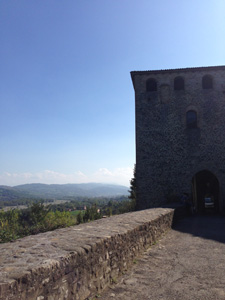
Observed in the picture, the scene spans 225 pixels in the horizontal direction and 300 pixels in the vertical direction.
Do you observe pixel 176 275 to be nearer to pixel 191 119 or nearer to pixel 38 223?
pixel 191 119

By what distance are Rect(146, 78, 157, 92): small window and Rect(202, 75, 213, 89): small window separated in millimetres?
3112

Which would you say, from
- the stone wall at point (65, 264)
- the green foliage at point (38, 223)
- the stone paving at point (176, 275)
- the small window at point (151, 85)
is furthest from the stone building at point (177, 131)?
the stone wall at point (65, 264)

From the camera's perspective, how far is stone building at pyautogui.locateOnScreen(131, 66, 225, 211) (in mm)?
14984

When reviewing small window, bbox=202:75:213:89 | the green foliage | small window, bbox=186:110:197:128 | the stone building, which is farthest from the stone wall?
small window, bbox=202:75:213:89

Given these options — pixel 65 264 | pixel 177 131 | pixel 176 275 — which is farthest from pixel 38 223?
pixel 65 264

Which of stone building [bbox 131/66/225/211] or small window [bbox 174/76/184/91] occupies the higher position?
small window [bbox 174/76/184/91]

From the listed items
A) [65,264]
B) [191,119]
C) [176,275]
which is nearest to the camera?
[65,264]

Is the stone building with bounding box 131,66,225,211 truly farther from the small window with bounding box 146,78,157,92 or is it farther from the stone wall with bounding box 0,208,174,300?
the stone wall with bounding box 0,208,174,300

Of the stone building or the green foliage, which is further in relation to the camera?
the green foliage

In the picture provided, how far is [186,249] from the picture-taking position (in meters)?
5.81

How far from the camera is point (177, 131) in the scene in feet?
50.8

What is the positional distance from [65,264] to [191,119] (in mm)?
14441

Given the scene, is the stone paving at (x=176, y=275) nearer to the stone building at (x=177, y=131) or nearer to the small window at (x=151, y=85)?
the stone building at (x=177, y=131)

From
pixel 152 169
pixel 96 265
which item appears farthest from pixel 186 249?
pixel 152 169
